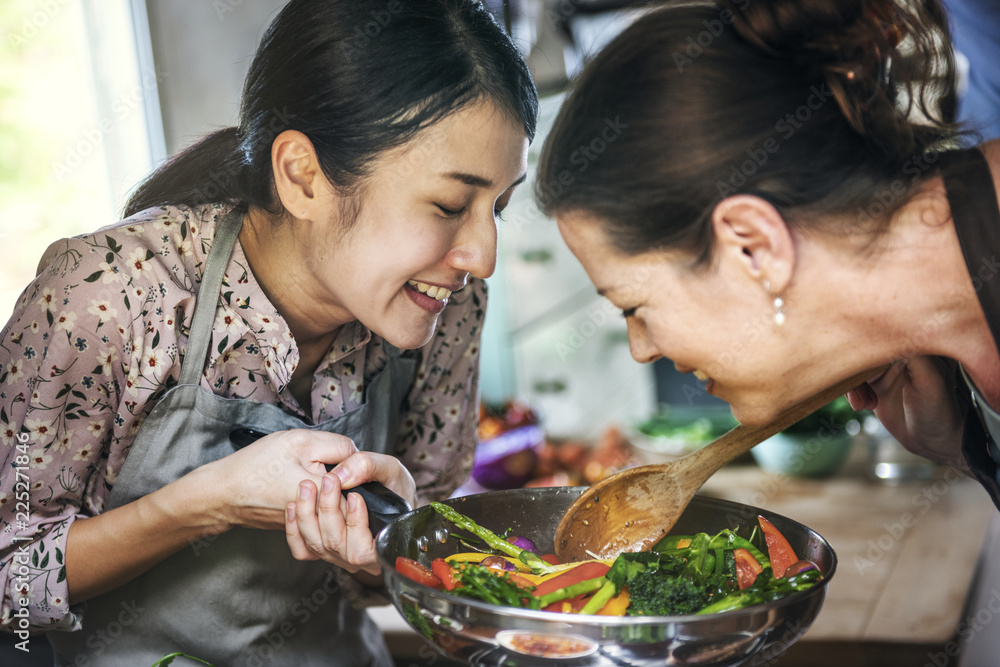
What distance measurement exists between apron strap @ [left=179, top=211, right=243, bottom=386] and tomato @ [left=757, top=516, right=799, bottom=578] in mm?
819

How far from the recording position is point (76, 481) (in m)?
1.17

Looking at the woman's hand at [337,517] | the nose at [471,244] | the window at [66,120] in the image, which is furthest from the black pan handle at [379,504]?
the window at [66,120]

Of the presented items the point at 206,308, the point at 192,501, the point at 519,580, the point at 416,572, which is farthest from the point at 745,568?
the point at 206,308

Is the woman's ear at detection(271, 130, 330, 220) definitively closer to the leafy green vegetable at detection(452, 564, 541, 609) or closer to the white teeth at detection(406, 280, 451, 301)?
the white teeth at detection(406, 280, 451, 301)

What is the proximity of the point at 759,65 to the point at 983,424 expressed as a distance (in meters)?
0.57

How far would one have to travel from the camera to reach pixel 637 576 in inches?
35.2

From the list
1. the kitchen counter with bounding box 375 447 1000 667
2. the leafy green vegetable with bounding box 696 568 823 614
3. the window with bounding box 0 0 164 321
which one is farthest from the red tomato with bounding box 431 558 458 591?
the window with bounding box 0 0 164 321

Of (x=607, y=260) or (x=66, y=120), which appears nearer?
(x=607, y=260)

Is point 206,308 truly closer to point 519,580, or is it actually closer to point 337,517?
point 337,517

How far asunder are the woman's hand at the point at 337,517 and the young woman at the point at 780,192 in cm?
40

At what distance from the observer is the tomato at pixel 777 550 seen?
0.95 meters

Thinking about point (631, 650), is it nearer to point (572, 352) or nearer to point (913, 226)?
point (913, 226)

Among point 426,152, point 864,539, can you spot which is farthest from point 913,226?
point 864,539

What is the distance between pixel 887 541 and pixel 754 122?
61.4 inches
